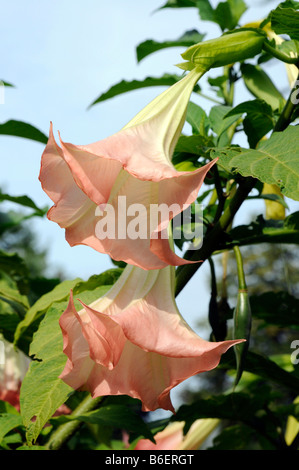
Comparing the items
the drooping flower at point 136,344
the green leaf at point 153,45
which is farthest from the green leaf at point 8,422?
the green leaf at point 153,45

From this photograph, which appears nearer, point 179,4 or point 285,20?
point 285,20

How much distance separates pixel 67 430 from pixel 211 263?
0.36 meters

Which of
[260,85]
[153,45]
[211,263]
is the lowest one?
[211,263]

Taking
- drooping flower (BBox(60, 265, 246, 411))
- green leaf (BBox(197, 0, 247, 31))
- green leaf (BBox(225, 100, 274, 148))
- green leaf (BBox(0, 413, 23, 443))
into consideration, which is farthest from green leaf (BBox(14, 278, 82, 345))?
green leaf (BBox(197, 0, 247, 31))

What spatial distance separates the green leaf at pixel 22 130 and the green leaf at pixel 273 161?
549 millimetres

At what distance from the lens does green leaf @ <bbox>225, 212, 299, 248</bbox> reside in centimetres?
92

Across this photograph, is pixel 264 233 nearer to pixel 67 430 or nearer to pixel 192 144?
pixel 192 144

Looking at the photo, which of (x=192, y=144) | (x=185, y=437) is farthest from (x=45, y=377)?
(x=185, y=437)

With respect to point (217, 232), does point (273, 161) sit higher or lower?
higher

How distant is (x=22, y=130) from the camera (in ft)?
3.88

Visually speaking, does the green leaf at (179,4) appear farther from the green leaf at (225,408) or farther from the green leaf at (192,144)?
the green leaf at (225,408)
